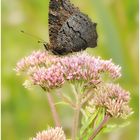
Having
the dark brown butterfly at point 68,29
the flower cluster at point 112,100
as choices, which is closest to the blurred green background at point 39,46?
the dark brown butterfly at point 68,29

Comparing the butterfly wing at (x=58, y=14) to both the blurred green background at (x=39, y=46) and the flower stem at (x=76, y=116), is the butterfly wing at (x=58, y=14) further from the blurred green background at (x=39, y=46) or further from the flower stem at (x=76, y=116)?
the blurred green background at (x=39, y=46)

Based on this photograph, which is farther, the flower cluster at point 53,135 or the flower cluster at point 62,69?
the flower cluster at point 62,69

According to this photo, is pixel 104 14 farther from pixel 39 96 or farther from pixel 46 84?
pixel 46 84

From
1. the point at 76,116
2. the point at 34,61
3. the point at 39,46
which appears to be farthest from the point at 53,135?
the point at 39,46

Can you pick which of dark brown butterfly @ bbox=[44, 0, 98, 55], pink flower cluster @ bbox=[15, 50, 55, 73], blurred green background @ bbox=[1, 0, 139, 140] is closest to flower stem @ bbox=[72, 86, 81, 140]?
pink flower cluster @ bbox=[15, 50, 55, 73]

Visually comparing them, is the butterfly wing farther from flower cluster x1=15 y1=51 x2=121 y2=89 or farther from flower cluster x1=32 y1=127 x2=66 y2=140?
flower cluster x1=32 y1=127 x2=66 y2=140

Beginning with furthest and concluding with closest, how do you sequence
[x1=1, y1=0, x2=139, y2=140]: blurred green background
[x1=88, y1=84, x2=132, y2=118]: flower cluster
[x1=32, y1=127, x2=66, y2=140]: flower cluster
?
[x1=1, y1=0, x2=139, y2=140]: blurred green background, [x1=88, y1=84, x2=132, y2=118]: flower cluster, [x1=32, y1=127, x2=66, y2=140]: flower cluster

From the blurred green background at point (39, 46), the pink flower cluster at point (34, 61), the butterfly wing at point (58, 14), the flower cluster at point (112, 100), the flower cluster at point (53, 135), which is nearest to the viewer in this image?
the flower cluster at point (53, 135)
